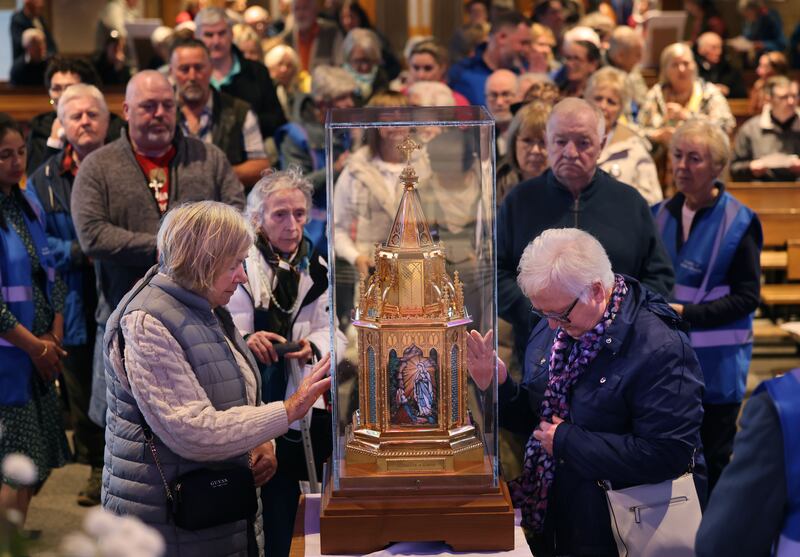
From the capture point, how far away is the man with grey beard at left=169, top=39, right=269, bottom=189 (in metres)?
5.43

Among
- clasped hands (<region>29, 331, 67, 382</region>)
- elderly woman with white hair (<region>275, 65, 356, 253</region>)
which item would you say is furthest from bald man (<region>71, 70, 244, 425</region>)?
elderly woman with white hair (<region>275, 65, 356, 253</region>)

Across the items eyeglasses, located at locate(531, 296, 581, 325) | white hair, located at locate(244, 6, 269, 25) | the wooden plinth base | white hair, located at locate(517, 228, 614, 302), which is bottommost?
the wooden plinth base

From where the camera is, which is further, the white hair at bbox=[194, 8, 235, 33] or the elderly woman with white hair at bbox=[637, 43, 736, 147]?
the elderly woman with white hair at bbox=[637, 43, 736, 147]

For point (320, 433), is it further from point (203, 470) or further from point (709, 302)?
point (709, 302)

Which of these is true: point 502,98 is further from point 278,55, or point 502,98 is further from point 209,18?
point 278,55

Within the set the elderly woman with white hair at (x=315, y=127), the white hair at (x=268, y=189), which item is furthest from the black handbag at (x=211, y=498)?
the elderly woman with white hair at (x=315, y=127)

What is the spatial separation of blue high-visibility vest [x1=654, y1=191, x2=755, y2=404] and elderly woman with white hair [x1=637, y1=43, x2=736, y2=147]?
2.47m

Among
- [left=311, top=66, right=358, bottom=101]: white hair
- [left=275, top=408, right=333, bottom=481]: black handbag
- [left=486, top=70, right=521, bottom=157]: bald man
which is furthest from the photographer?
[left=486, top=70, right=521, bottom=157]: bald man

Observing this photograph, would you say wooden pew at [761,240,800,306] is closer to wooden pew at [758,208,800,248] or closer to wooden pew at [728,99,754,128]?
wooden pew at [758,208,800,248]

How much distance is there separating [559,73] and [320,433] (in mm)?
4064

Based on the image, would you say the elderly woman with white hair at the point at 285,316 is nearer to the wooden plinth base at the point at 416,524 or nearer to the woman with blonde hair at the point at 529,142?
the wooden plinth base at the point at 416,524

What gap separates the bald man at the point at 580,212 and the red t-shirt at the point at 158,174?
4.42 feet

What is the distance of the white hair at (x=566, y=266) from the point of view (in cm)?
288

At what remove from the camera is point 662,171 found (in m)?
6.43
